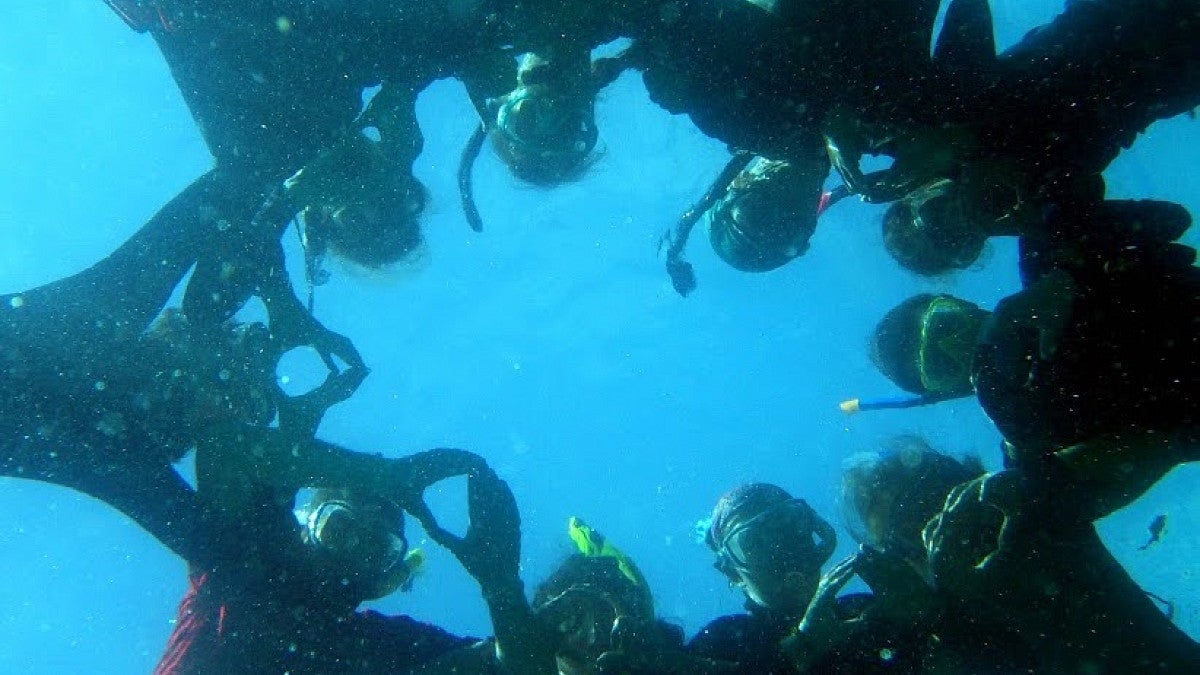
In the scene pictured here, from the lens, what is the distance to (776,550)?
245 inches

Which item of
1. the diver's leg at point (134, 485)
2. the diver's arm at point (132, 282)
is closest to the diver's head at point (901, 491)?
the diver's leg at point (134, 485)

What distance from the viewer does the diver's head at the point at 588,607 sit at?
5.27m

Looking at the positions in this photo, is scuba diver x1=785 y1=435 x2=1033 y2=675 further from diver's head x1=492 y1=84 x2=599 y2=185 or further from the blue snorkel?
diver's head x1=492 y1=84 x2=599 y2=185

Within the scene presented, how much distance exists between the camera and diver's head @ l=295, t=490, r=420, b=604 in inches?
224

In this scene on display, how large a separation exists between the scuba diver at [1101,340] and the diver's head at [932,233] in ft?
5.04

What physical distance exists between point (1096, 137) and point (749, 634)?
465cm

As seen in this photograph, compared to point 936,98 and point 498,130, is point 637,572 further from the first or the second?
point 936,98

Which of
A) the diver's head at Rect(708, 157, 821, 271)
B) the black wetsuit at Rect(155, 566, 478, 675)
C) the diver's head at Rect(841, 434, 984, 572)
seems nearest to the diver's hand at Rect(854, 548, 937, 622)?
the diver's head at Rect(841, 434, 984, 572)

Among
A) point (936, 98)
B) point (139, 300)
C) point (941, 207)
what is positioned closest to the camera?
point (936, 98)

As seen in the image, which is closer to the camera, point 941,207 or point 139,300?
point 139,300

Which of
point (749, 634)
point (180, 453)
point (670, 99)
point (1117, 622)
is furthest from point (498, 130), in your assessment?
point (1117, 622)

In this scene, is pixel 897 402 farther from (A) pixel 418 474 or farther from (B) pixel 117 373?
(B) pixel 117 373

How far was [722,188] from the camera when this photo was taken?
20.2ft

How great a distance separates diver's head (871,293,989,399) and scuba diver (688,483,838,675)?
1.65 metres
